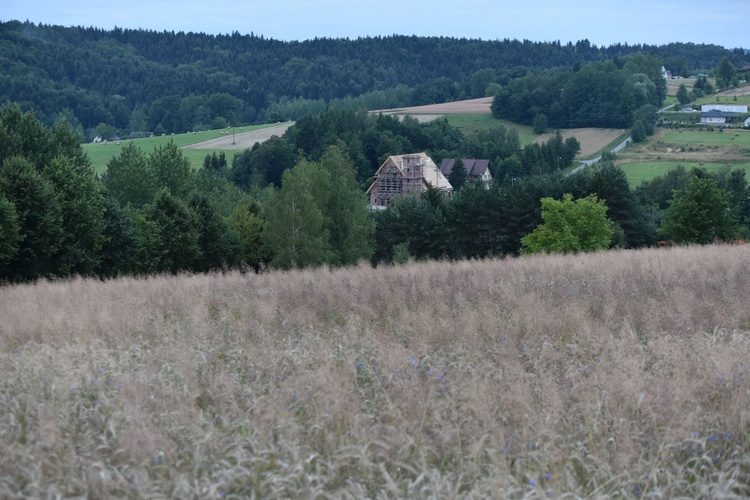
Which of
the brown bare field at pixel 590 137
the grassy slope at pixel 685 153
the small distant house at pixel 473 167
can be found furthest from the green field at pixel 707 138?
the small distant house at pixel 473 167


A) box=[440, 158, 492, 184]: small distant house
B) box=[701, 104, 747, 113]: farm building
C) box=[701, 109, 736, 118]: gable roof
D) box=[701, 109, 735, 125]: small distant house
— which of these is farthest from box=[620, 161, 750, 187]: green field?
box=[701, 104, 747, 113]: farm building

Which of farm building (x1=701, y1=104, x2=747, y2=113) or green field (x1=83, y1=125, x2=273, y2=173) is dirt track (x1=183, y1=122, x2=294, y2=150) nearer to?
green field (x1=83, y1=125, x2=273, y2=173)

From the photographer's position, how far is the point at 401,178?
4397 inches

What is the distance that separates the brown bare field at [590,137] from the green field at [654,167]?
68.2 feet

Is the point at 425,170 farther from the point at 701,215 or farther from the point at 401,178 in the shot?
the point at 701,215

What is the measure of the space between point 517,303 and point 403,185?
100 meters

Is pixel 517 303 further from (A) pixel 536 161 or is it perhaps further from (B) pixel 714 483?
(A) pixel 536 161

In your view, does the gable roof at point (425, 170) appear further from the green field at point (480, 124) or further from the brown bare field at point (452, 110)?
the brown bare field at point (452, 110)

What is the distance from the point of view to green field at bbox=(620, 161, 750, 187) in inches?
4136

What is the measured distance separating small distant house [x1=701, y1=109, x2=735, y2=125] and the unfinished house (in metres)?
63.2

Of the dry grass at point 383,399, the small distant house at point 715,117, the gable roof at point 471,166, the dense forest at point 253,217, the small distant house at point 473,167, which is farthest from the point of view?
the small distant house at point 715,117

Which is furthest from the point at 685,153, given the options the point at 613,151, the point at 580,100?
the point at 580,100

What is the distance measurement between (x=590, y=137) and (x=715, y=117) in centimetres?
2259

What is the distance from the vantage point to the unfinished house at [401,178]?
11075 centimetres
